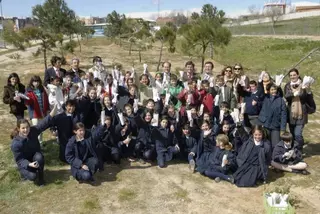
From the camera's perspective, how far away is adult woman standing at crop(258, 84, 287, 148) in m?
6.58

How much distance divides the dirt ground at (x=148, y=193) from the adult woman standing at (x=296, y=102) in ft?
2.71

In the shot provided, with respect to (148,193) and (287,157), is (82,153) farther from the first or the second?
(287,157)

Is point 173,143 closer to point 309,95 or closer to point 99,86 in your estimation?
point 99,86

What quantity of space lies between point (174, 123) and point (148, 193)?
159 centimetres

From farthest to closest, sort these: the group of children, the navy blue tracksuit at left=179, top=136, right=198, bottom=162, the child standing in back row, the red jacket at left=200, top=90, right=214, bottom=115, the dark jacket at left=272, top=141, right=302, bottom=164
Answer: the red jacket at left=200, top=90, right=214, bottom=115
the child standing in back row
the navy blue tracksuit at left=179, top=136, right=198, bottom=162
the dark jacket at left=272, top=141, right=302, bottom=164
the group of children

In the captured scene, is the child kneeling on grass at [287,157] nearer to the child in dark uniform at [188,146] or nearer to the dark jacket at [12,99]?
the child in dark uniform at [188,146]

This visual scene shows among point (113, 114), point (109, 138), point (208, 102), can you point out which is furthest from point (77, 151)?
point (208, 102)

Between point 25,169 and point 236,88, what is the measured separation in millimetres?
3973

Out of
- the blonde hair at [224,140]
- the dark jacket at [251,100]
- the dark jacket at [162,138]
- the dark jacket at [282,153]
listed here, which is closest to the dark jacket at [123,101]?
the dark jacket at [162,138]

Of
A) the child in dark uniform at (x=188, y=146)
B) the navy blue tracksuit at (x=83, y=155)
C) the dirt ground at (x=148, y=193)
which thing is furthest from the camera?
the child in dark uniform at (x=188, y=146)

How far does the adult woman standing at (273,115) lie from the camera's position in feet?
21.6

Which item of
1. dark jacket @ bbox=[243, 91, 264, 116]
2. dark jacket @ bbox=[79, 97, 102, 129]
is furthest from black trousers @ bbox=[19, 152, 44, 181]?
dark jacket @ bbox=[243, 91, 264, 116]

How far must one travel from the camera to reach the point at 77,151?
594 cm

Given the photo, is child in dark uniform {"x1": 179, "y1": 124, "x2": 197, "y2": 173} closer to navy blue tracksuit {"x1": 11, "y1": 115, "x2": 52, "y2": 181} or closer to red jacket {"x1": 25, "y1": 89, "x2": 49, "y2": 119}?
navy blue tracksuit {"x1": 11, "y1": 115, "x2": 52, "y2": 181}
